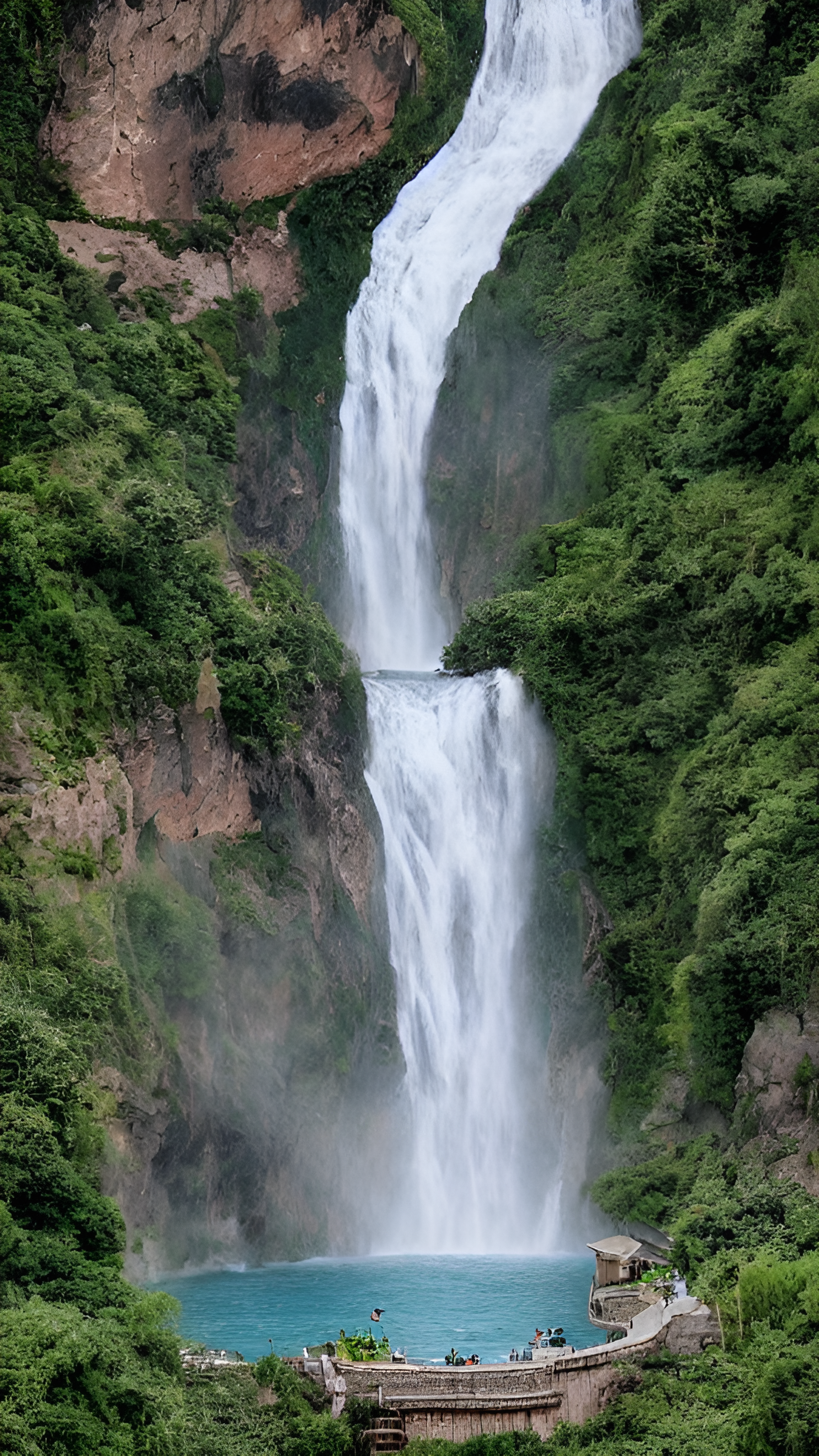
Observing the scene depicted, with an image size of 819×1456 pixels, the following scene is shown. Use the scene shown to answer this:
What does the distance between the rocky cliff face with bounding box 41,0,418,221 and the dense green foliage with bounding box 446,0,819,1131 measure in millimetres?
5625

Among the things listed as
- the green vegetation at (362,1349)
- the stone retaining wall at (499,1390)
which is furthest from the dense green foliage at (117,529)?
the stone retaining wall at (499,1390)

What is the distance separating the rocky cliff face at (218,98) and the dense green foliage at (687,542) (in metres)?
5.62

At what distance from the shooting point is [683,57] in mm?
49375

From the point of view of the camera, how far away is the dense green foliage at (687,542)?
35031 mm

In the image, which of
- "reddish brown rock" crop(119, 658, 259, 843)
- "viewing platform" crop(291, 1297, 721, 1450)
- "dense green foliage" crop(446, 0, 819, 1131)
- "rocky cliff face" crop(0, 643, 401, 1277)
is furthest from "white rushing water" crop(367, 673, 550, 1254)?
"viewing platform" crop(291, 1297, 721, 1450)

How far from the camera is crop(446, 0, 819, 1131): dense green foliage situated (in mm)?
35031

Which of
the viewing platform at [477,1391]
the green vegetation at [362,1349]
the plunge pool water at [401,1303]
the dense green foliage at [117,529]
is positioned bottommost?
the viewing platform at [477,1391]

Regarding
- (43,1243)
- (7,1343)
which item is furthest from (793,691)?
(7,1343)

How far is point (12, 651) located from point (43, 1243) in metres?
11.4

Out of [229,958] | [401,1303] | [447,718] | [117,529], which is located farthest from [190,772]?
[401,1303]

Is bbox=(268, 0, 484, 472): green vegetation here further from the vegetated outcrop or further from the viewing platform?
the viewing platform

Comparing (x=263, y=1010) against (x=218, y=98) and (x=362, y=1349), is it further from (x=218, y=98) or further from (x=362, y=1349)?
(x=218, y=98)

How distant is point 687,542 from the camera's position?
41.0 m

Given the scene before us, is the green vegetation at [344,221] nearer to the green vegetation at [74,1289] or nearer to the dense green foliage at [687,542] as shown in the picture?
the dense green foliage at [687,542]
